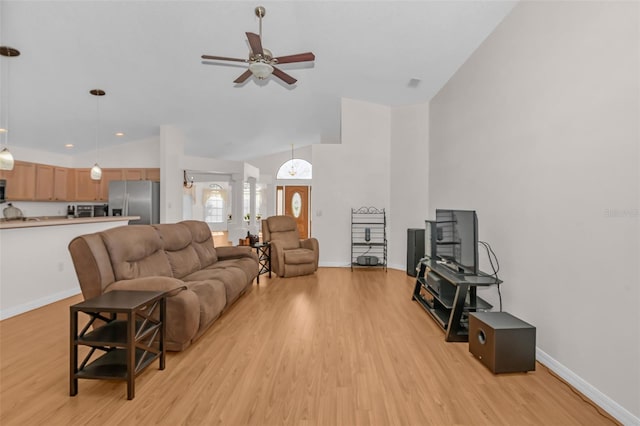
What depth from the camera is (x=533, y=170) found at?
→ 8.61 ft

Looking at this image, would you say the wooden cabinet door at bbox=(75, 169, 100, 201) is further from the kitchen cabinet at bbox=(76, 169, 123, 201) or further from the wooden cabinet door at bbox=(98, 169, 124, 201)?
the wooden cabinet door at bbox=(98, 169, 124, 201)

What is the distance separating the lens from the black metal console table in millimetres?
2787

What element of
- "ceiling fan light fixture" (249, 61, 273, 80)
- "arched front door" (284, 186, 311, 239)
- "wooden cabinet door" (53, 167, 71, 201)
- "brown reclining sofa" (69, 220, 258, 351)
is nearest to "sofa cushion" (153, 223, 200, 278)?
"brown reclining sofa" (69, 220, 258, 351)

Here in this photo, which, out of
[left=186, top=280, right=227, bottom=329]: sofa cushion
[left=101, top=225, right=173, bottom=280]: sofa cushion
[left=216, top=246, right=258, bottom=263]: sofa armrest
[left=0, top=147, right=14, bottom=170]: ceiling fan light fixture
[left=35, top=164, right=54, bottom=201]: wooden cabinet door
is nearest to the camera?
[left=101, top=225, right=173, bottom=280]: sofa cushion

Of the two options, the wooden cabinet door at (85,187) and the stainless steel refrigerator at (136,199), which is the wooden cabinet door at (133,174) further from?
the wooden cabinet door at (85,187)

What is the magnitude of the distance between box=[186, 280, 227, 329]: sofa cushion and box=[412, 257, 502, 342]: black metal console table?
214 centimetres

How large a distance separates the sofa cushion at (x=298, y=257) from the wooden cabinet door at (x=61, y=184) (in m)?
5.48

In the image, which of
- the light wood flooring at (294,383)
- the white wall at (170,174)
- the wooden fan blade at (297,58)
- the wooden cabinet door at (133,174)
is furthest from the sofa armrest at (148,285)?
the wooden cabinet door at (133,174)

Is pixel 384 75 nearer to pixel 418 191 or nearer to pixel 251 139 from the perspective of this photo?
pixel 418 191

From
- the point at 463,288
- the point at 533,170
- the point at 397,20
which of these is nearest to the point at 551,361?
the point at 463,288

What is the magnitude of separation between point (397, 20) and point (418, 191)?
10.0 ft

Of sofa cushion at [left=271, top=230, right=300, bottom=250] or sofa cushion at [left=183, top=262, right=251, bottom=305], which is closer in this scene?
sofa cushion at [left=183, top=262, right=251, bottom=305]

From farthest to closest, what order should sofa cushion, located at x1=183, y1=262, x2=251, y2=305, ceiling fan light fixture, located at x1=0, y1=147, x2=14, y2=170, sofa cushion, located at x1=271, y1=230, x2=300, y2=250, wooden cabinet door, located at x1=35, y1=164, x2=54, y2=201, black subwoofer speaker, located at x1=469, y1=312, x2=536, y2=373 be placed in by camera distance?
wooden cabinet door, located at x1=35, y1=164, x2=54, y2=201, sofa cushion, located at x1=271, y1=230, x2=300, y2=250, ceiling fan light fixture, located at x1=0, y1=147, x2=14, y2=170, sofa cushion, located at x1=183, y1=262, x2=251, y2=305, black subwoofer speaker, located at x1=469, y1=312, x2=536, y2=373

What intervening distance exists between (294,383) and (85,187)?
747 centimetres
